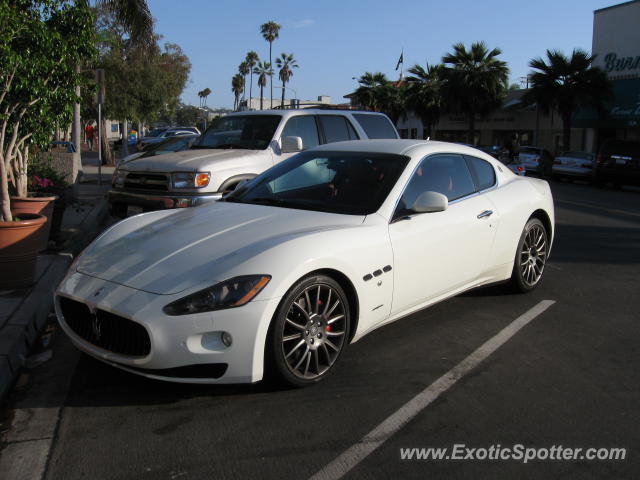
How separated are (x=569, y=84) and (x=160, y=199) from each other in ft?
105

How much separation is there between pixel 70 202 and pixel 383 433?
9.31 meters

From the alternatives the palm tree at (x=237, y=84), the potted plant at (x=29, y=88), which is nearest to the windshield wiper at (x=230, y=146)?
the potted plant at (x=29, y=88)

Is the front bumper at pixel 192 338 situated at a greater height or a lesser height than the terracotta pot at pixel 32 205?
lesser

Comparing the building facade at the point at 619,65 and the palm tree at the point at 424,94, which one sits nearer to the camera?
the building facade at the point at 619,65

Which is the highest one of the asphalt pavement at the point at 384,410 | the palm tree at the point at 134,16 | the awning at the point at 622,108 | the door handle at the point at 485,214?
the palm tree at the point at 134,16

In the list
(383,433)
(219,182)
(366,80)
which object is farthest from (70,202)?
(366,80)

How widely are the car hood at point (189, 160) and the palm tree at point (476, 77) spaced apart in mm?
36200

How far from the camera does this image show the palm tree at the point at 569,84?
34.1 meters

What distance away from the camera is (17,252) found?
5750mm

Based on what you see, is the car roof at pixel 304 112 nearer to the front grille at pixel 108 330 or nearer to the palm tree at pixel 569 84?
the front grille at pixel 108 330

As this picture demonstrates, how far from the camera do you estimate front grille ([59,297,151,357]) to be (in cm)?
349

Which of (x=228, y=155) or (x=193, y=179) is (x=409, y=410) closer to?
(x=193, y=179)

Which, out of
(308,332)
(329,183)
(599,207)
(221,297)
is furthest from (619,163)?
(221,297)

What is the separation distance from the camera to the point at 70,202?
438 inches
